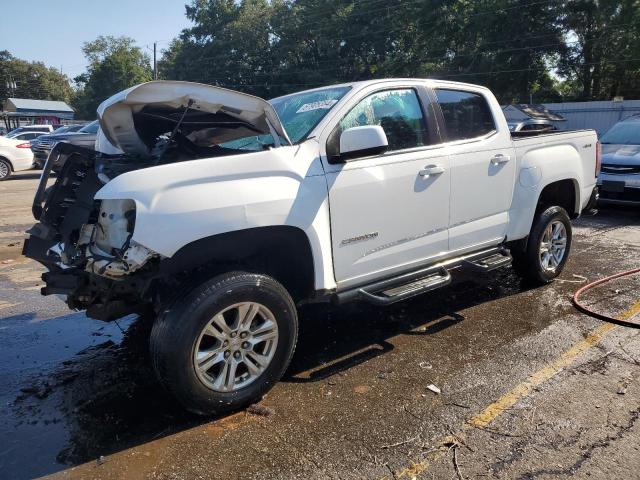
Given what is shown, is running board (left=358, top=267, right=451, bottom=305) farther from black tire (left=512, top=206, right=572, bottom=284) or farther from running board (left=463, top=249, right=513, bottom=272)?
black tire (left=512, top=206, right=572, bottom=284)

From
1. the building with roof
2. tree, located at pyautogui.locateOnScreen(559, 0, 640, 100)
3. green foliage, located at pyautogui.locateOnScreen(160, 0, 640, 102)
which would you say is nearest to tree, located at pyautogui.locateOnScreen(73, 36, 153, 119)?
the building with roof

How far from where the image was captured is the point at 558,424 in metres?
A: 3.12

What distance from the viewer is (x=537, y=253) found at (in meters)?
5.37

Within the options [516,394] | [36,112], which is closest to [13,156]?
[516,394]

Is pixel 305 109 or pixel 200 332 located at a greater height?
pixel 305 109

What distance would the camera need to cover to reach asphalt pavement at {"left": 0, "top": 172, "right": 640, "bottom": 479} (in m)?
2.83

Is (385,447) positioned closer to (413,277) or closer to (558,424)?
(558,424)

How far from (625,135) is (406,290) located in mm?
8961

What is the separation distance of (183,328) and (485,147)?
3.11 meters

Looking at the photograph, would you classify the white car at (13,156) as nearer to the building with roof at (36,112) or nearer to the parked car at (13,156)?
the parked car at (13,156)

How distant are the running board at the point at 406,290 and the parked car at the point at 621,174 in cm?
654

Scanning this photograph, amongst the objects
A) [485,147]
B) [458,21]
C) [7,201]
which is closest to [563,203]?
[485,147]

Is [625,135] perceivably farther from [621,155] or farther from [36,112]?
[36,112]

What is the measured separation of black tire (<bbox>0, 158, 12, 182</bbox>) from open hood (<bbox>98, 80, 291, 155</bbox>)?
16.6 meters
